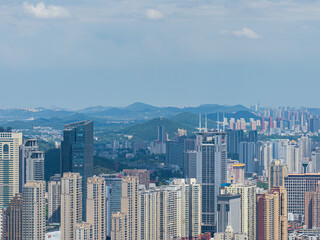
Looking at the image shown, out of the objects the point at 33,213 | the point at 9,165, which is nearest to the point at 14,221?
the point at 33,213

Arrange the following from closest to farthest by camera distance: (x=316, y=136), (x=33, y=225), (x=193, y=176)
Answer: (x=33, y=225)
(x=193, y=176)
(x=316, y=136)

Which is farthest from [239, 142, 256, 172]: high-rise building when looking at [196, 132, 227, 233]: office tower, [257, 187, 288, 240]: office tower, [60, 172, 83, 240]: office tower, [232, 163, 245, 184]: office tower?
[60, 172, 83, 240]: office tower

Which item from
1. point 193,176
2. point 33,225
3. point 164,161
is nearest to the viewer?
point 33,225

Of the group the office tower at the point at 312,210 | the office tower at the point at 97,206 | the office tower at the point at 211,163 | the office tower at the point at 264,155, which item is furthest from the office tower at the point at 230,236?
the office tower at the point at 264,155

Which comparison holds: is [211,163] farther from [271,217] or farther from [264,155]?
[264,155]

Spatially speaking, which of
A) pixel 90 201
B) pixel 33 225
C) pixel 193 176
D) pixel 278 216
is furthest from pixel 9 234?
pixel 193 176

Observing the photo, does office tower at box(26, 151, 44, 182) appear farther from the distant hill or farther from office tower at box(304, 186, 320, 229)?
the distant hill

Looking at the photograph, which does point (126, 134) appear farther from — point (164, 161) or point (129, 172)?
point (129, 172)
